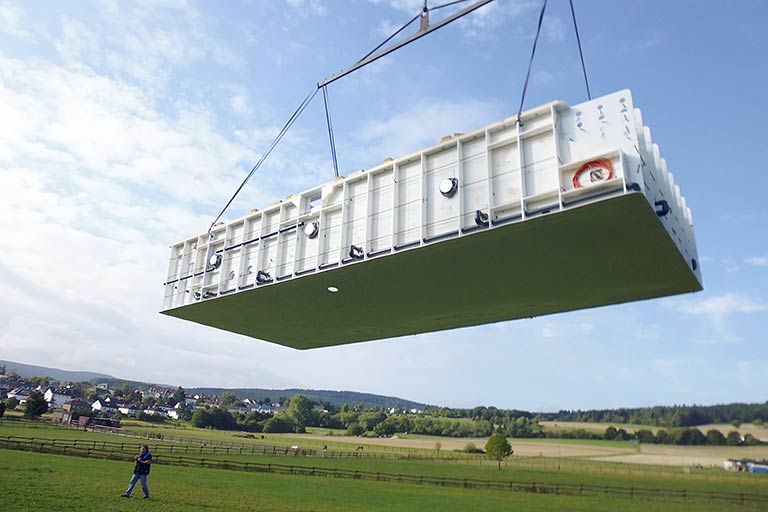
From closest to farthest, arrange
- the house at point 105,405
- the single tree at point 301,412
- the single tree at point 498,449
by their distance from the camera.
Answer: the single tree at point 498,449, the single tree at point 301,412, the house at point 105,405

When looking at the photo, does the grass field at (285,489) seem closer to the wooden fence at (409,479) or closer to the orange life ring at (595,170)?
the wooden fence at (409,479)

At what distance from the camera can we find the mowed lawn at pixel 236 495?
43.8 ft

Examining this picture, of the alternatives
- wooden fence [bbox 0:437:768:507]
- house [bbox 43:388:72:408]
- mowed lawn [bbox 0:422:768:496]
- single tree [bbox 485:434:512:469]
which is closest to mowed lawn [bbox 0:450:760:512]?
wooden fence [bbox 0:437:768:507]

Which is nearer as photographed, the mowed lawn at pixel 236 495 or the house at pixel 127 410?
the mowed lawn at pixel 236 495

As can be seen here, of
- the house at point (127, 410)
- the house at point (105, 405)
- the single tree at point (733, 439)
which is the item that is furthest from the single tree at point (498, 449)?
the house at point (105, 405)

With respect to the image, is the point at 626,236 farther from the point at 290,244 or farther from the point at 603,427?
the point at 603,427

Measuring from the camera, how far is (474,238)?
41.0ft

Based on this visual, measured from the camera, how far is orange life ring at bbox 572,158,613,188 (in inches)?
419

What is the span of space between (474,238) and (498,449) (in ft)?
208

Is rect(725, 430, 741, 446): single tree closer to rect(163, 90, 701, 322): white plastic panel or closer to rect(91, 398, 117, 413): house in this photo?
rect(163, 90, 701, 322): white plastic panel

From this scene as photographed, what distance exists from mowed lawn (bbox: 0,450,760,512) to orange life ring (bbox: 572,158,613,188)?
44.9 ft

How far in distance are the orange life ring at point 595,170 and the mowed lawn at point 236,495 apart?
13692 millimetres

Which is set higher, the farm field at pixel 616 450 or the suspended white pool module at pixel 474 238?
the suspended white pool module at pixel 474 238

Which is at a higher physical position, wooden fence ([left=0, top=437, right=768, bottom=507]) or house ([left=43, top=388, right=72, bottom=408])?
house ([left=43, top=388, right=72, bottom=408])
